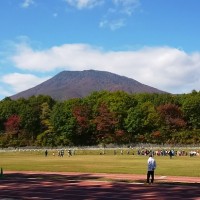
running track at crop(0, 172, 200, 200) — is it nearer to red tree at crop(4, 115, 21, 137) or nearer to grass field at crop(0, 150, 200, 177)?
grass field at crop(0, 150, 200, 177)

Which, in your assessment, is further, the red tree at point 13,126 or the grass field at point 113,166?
the red tree at point 13,126

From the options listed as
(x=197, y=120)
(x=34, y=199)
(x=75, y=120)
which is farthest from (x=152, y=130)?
(x=34, y=199)

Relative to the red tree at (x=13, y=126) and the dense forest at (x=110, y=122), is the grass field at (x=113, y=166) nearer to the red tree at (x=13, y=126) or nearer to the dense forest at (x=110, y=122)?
the dense forest at (x=110, y=122)

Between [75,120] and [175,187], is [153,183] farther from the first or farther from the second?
[75,120]

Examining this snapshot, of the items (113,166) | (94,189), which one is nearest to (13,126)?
(113,166)

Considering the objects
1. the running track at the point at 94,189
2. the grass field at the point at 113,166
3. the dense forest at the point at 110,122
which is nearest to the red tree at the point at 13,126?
the dense forest at the point at 110,122

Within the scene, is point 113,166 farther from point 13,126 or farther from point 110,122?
point 13,126

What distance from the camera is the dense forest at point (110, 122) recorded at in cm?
10381

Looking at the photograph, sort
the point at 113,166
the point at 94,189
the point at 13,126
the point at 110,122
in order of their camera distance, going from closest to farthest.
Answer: the point at 94,189, the point at 113,166, the point at 110,122, the point at 13,126

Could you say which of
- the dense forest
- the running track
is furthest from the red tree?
the running track

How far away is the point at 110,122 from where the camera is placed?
10488cm

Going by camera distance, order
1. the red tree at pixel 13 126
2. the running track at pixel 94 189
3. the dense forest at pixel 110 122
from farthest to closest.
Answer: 1. the red tree at pixel 13 126
2. the dense forest at pixel 110 122
3. the running track at pixel 94 189

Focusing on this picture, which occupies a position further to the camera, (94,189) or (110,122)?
(110,122)

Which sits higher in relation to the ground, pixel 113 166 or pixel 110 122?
pixel 110 122
